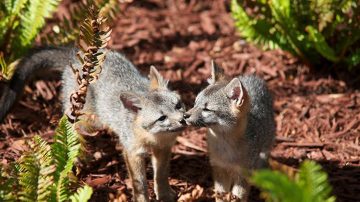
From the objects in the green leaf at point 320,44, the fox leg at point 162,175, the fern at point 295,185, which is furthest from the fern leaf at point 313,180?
the green leaf at point 320,44

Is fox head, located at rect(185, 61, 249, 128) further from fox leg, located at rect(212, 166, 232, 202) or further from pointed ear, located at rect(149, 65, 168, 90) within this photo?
pointed ear, located at rect(149, 65, 168, 90)

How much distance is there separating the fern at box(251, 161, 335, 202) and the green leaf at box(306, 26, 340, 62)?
13.3 ft

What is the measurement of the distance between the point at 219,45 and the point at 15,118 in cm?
352

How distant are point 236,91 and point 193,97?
2.45m

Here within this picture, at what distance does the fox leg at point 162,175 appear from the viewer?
6.67 metres

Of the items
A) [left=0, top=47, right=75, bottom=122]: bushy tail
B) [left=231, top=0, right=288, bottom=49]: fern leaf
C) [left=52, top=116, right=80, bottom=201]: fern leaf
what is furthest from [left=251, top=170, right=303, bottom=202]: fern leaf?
[left=231, top=0, right=288, bottom=49]: fern leaf

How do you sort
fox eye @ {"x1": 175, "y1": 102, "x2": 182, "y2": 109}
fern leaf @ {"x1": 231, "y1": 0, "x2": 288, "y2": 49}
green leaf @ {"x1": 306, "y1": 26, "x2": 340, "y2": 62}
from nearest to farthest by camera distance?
fox eye @ {"x1": 175, "y1": 102, "x2": 182, "y2": 109}
green leaf @ {"x1": 306, "y1": 26, "x2": 340, "y2": 62}
fern leaf @ {"x1": 231, "y1": 0, "x2": 288, "y2": 49}

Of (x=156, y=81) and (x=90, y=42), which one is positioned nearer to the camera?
(x=90, y=42)

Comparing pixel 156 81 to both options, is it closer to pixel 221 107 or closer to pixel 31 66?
pixel 221 107

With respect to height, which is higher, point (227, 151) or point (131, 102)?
point (131, 102)

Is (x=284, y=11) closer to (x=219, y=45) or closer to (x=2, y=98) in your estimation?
(x=219, y=45)

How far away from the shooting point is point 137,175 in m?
6.51

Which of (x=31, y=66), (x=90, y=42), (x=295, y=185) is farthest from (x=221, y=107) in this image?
(x=31, y=66)

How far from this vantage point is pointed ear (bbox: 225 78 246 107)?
5.93m
